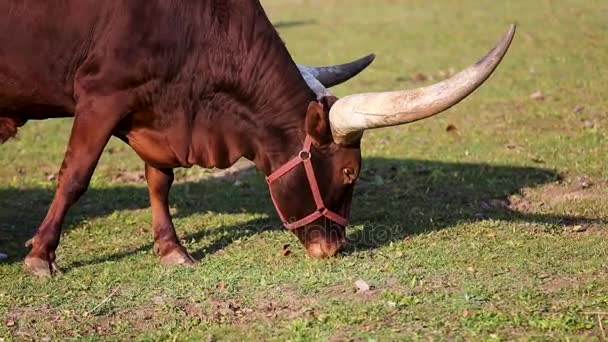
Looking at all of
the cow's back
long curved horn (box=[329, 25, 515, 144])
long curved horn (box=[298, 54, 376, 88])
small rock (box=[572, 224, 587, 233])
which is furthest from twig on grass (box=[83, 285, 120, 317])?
small rock (box=[572, 224, 587, 233])

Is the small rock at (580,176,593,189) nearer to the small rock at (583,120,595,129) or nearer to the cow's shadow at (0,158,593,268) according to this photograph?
the cow's shadow at (0,158,593,268)

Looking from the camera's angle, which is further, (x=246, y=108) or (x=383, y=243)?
(x=383, y=243)

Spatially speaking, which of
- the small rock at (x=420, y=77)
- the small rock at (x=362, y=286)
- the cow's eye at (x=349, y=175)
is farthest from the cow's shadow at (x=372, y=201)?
the small rock at (x=420, y=77)

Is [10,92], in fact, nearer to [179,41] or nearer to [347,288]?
[179,41]

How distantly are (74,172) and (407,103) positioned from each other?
214cm

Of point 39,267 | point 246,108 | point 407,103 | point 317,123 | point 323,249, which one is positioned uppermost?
point 407,103

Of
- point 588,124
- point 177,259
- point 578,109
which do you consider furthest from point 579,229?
point 578,109

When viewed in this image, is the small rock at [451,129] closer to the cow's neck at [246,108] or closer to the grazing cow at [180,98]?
the grazing cow at [180,98]

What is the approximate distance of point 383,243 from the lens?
22.8ft

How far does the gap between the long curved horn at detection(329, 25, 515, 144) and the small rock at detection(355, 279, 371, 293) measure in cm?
92

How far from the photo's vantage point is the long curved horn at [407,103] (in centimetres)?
555

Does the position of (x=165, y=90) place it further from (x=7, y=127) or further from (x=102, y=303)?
(x=102, y=303)

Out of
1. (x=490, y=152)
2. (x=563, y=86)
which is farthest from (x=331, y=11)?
(x=490, y=152)

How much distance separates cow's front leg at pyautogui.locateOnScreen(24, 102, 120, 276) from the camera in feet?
20.8
